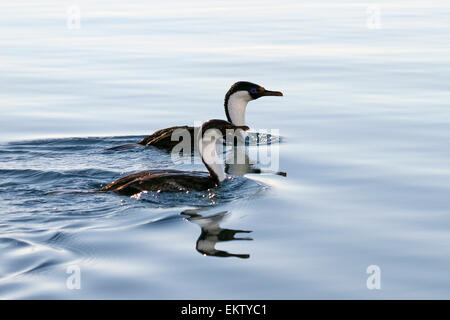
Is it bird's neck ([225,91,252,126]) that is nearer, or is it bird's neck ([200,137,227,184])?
bird's neck ([200,137,227,184])

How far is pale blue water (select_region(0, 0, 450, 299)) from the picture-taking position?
8.38m

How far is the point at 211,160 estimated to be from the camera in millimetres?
11945

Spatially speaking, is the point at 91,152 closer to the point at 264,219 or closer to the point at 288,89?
the point at 264,219

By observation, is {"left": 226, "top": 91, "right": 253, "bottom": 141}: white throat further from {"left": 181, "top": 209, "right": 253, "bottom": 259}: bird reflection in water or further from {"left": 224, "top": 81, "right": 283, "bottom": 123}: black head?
{"left": 181, "top": 209, "right": 253, "bottom": 259}: bird reflection in water

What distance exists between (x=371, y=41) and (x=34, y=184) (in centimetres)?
1722

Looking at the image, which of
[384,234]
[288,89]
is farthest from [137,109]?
[384,234]

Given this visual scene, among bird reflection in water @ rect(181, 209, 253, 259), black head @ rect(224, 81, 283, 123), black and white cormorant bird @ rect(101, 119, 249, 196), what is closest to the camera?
bird reflection in water @ rect(181, 209, 253, 259)

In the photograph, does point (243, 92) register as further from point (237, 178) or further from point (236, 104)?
point (237, 178)

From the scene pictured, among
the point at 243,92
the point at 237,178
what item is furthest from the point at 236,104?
the point at 237,178

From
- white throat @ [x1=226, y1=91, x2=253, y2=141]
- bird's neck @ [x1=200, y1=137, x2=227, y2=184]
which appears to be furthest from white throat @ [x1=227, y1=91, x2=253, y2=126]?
bird's neck @ [x1=200, y1=137, x2=227, y2=184]

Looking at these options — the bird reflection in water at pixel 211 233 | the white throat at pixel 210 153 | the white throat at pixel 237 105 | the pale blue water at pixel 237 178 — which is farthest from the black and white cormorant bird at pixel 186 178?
the white throat at pixel 237 105

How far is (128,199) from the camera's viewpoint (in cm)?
1103

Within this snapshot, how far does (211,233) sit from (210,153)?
247 cm

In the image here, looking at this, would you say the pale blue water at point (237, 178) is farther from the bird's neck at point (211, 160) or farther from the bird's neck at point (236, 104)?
the bird's neck at point (236, 104)
